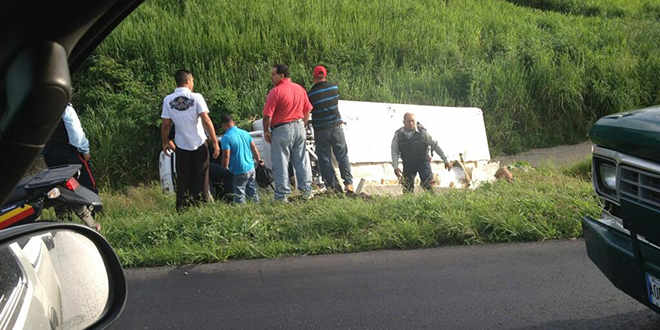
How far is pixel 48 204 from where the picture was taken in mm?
5746

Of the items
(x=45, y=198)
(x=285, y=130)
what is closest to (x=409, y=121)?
(x=285, y=130)

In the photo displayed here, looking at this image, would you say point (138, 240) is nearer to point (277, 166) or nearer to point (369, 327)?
point (277, 166)

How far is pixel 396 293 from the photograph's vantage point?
4.48 metres

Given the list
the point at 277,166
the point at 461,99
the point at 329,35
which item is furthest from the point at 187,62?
the point at 277,166

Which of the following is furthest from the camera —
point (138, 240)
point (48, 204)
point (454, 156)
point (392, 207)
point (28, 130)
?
point (454, 156)

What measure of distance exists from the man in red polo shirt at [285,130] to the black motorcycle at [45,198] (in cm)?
235

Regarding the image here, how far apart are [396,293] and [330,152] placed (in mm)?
4149

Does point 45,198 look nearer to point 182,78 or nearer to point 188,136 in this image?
point 188,136

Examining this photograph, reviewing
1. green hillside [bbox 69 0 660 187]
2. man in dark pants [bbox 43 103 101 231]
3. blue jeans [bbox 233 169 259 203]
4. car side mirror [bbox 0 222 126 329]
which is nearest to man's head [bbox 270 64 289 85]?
blue jeans [bbox 233 169 259 203]

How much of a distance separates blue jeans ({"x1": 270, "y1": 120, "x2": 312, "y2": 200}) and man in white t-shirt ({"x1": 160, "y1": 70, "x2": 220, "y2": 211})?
0.77 m

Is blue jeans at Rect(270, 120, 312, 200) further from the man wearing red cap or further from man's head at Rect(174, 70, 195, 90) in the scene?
man's head at Rect(174, 70, 195, 90)

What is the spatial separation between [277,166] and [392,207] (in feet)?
5.99

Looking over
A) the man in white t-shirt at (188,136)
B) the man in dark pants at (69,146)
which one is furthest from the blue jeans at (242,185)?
the man in dark pants at (69,146)

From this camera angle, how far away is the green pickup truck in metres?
2.76
